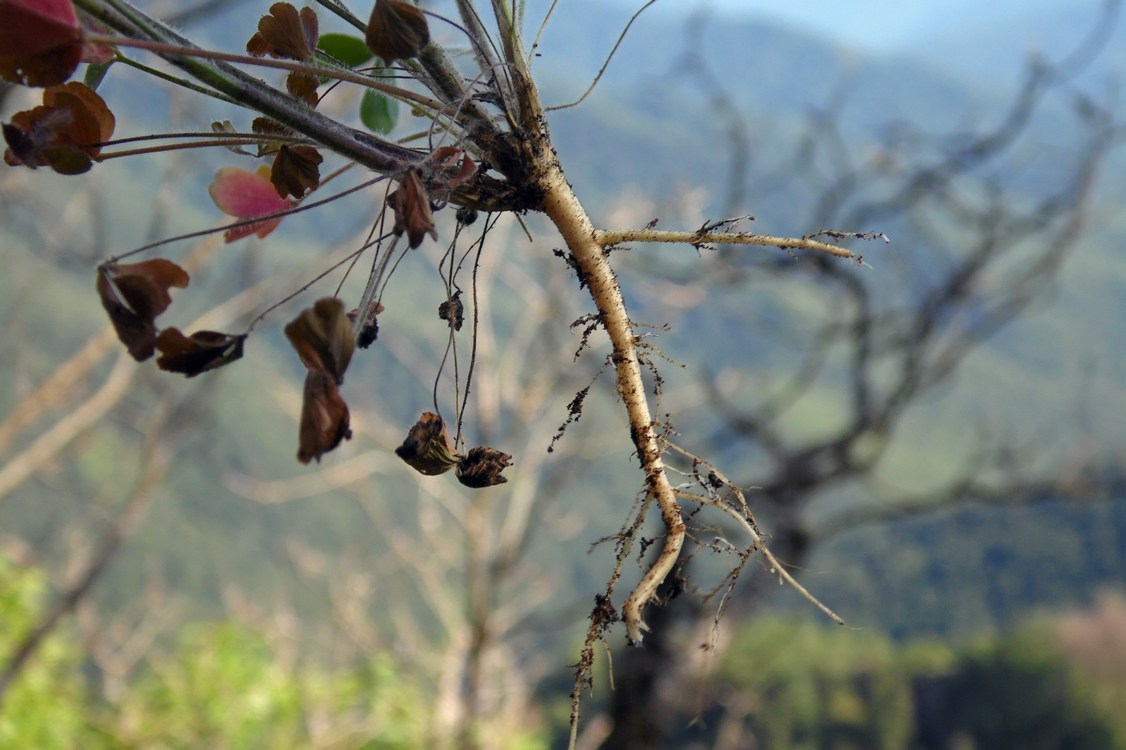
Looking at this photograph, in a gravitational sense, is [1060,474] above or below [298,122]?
above

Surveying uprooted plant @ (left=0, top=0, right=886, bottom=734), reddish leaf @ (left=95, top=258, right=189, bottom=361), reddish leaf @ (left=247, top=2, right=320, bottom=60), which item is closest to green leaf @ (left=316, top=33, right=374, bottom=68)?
uprooted plant @ (left=0, top=0, right=886, bottom=734)

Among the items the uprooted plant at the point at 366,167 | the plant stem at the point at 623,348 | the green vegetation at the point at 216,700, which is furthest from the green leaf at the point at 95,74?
the green vegetation at the point at 216,700

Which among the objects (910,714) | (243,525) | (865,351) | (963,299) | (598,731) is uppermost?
(243,525)

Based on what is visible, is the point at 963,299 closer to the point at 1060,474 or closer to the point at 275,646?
the point at 1060,474

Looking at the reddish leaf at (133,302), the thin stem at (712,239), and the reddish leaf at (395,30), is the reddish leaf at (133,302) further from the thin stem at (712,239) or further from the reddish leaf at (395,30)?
the thin stem at (712,239)

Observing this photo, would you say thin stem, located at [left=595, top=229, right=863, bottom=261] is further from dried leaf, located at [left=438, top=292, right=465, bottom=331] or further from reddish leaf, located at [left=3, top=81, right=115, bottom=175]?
reddish leaf, located at [left=3, top=81, right=115, bottom=175]

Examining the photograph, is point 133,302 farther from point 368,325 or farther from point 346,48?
point 346,48

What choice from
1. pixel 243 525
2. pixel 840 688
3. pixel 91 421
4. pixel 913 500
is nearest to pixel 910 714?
pixel 840 688
